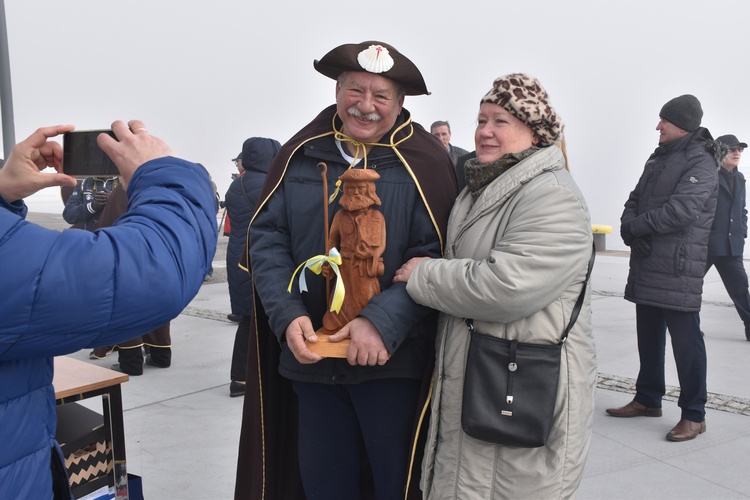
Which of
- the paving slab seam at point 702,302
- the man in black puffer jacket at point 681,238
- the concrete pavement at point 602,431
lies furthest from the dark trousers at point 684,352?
the paving slab seam at point 702,302

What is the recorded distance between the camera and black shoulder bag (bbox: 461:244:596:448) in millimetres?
1774

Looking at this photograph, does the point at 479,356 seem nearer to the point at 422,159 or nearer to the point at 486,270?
the point at 486,270

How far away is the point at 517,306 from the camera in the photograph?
1.73 metres

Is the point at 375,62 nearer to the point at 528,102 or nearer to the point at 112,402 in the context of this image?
the point at 528,102

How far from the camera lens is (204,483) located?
10.4ft

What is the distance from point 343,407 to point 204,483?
4.60 feet

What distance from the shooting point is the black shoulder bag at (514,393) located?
5.82 ft

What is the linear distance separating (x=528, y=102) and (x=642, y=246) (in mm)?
2087

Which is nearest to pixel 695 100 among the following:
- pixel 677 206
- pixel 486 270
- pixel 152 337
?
pixel 677 206

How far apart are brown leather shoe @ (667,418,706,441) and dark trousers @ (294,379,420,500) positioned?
82.9 inches

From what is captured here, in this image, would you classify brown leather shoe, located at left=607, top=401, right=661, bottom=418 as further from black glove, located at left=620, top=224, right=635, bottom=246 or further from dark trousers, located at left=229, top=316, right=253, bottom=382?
dark trousers, located at left=229, top=316, right=253, bottom=382

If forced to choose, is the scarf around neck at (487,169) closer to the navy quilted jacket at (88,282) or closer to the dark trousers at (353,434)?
the dark trousers at (353,434)

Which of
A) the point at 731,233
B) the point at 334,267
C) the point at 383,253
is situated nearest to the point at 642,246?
the point at 383,253

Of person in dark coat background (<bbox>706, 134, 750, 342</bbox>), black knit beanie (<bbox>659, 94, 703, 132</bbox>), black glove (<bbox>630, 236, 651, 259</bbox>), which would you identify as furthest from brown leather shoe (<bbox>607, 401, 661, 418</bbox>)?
person in dark coat background (<bbox>706, 134, 750, 342</bbox>)
